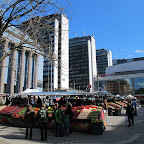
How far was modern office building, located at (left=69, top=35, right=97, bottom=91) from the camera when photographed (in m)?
109

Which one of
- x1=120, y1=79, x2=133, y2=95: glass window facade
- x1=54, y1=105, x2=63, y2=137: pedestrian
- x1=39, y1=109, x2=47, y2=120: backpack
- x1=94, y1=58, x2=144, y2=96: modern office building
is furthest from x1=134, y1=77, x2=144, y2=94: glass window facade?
x1=39, y1=109, x2=47, y2=120: backpack

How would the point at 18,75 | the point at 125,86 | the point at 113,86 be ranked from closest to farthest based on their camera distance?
the point at 18,75 → the point at 125,86 → the point at 113,86

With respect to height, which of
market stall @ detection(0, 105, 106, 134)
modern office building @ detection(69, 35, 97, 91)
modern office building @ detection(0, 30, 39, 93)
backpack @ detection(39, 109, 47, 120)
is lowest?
market stall @ detection(0, 105, 106, 134)

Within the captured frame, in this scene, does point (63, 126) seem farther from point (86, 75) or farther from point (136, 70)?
point (86, 75)

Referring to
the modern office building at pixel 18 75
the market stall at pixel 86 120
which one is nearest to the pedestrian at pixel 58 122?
the market stall at pixel 86 120

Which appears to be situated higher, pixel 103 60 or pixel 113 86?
pixel 103 60

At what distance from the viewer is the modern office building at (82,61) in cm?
10894

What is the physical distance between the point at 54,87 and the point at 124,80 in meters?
33.2

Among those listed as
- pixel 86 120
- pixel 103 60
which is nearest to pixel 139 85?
pixel 86 120

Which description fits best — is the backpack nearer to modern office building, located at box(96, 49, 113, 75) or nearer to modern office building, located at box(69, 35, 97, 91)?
modern office building, located at box(69, 35, 97, 91)

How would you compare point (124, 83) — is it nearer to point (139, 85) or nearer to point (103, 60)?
point (139, 85)

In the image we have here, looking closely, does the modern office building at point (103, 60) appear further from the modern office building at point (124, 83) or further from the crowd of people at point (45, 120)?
the crowd of people at point (45, 120)

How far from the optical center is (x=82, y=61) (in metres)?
111

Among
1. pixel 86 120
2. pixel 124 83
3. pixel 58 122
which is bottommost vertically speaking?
pixel 86 120
